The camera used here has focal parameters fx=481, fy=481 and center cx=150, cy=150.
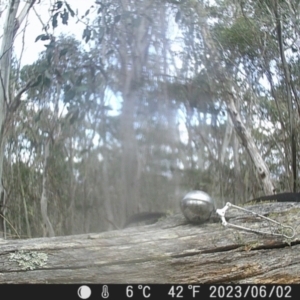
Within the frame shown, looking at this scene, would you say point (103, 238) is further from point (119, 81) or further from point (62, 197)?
point (119, 81)

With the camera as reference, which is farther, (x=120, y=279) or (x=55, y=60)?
(x=55, y=60)

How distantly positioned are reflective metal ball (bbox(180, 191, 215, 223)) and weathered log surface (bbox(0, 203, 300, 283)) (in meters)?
0.02

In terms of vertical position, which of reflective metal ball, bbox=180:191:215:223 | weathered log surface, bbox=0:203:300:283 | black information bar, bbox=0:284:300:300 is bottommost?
black information bar, bbox=0:284:300:300

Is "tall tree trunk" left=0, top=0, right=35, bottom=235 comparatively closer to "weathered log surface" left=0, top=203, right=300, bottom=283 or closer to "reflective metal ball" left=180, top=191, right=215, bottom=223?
"weathered log surface" left=0, top=203, right=300, bottom=283

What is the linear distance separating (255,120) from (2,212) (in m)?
0.68

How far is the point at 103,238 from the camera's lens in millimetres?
1159

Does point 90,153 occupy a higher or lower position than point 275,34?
lower

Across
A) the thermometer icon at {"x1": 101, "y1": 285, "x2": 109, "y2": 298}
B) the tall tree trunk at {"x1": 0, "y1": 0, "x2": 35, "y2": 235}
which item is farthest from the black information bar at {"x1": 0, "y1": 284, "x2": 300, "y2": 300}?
the tall tree trunk at {"x1": 0, "y1": 0, "x2": 35, "y2": 235}

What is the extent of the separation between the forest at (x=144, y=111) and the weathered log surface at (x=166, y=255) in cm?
4

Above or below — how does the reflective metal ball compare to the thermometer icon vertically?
above

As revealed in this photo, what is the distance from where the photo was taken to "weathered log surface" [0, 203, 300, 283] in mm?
1139

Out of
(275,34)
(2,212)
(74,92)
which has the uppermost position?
(275,34)

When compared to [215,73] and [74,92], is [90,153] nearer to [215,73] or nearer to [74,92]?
[74,92]

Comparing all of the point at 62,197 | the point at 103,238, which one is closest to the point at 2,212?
the point at 62,197
